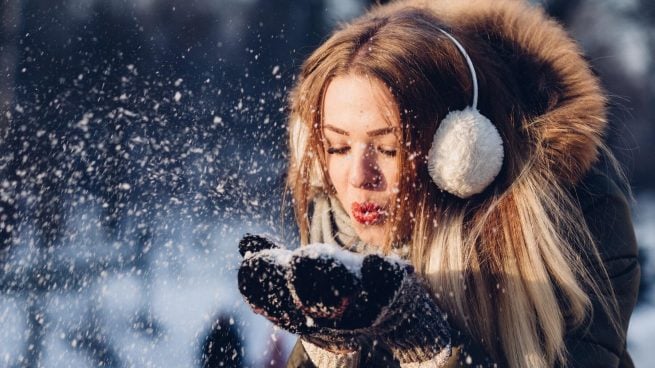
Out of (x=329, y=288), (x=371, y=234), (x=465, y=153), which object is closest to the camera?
(x=329, y=288)

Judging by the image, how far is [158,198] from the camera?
4188 mm

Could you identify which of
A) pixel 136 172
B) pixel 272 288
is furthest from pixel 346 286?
pixel 136 172

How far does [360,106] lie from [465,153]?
A: 0.27m

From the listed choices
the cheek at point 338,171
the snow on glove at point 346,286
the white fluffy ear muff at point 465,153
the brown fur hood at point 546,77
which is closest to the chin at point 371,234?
the cheek at point 338,171

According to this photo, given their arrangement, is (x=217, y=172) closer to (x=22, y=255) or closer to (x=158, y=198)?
(x=158, y=198)

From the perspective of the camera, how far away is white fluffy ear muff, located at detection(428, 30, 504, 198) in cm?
179

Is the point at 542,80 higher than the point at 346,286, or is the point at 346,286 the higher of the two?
the point at 542,80

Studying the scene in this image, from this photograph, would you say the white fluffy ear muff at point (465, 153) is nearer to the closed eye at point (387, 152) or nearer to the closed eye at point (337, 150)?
the closed eye at point (387, 152)

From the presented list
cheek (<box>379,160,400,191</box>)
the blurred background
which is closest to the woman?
cheek (<box>379,160,400,191</box>)

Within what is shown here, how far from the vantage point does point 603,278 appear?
1.86 meters

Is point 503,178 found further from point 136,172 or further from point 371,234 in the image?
point 136,172

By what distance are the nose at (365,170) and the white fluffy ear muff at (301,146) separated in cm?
22

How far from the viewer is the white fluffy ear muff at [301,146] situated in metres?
2.09

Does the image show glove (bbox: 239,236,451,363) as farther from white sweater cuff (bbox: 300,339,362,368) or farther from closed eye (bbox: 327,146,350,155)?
closed eye (bbox: 327,146,350,155)
